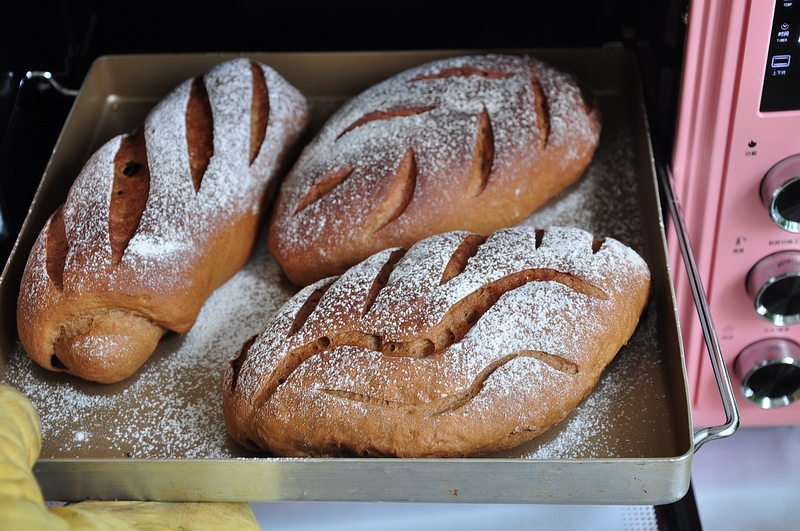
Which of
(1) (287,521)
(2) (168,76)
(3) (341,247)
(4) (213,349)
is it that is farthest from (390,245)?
(2) (168,76)

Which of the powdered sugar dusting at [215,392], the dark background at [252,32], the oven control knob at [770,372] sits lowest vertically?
the oven control knob at [770,372]

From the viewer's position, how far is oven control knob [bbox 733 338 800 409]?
→ 0.95 metres

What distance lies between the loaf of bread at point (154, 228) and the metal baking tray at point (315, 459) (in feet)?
0.15

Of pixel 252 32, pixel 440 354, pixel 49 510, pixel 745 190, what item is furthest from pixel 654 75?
pixel 49 510

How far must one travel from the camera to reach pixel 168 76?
126cm

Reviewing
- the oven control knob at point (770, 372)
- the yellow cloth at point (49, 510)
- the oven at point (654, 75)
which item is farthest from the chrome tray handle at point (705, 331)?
the yellow cloth at point (49, 510)

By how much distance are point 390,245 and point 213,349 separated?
0.26 meters

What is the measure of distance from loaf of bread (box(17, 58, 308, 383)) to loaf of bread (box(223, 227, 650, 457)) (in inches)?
5.8

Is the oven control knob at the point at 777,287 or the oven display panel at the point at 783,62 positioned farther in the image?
the oven control knob at the point at 777,287

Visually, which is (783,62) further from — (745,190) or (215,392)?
(215,392)

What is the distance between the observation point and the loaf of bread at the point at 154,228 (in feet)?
3.08

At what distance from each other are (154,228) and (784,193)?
28.4 inches

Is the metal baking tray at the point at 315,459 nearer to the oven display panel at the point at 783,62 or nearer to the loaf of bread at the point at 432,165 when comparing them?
the loaf of bread at the point at 432,165

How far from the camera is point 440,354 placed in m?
0.82
